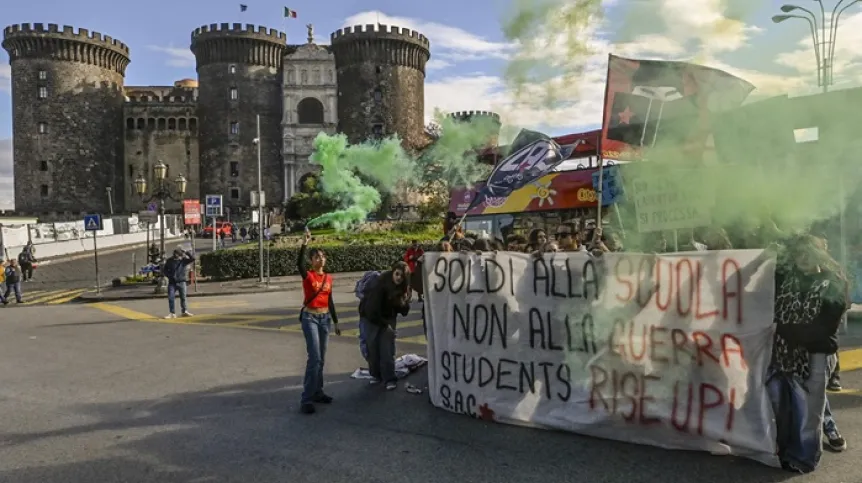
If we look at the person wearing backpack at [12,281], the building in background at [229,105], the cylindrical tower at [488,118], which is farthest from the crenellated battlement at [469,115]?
the person wearing backpack at [12,281]

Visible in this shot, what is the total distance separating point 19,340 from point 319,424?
30.3ft

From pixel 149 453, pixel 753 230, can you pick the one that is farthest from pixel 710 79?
pixel 149 453

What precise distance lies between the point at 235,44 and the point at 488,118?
39070 mm

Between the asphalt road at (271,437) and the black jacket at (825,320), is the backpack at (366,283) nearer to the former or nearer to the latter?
the asphalt road at (271,437)

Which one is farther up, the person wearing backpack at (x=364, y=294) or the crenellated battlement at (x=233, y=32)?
the crenellated battlement at (x=233, y=32)

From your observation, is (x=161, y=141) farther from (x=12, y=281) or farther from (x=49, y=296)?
(x=12, y=281)

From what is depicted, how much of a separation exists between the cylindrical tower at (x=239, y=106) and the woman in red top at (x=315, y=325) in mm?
68402

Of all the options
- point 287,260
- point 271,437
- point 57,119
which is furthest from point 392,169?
point 57,119

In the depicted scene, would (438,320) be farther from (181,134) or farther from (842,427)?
(181,134)

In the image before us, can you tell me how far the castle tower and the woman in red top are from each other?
252 ft

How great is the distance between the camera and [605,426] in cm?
578

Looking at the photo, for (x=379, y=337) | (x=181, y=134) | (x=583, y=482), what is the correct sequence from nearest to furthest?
(x=583, y=482)
(x=379, y=337)
(x=181, y=134)

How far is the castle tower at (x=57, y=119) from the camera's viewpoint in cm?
7338

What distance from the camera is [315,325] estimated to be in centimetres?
716
